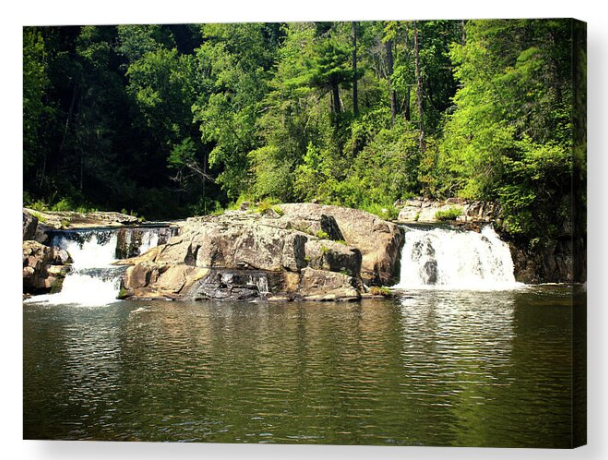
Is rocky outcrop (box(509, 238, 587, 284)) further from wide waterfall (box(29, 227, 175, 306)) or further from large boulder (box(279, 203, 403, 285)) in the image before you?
wide waterfall (box(29, 227, 175, 306))

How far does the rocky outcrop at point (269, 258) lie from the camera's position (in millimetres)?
12547

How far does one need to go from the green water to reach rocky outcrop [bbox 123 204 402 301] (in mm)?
1593

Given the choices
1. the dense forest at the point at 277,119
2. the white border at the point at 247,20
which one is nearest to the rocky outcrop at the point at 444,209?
the dense forest at the point at 277,119

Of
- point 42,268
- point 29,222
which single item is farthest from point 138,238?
point 29,222

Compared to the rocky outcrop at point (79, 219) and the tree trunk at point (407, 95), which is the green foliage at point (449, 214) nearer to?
the tree trunk at point (407, 95)

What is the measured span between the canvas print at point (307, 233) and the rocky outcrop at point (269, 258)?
1.6 inches

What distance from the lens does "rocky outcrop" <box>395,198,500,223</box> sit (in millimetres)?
11617

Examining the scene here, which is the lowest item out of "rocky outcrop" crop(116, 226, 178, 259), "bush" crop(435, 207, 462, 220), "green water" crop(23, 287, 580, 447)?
"green water" crop(23, 287, 580, 447)

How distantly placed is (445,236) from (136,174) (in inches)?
205

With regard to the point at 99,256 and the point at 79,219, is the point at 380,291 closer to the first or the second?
the point at 79,219

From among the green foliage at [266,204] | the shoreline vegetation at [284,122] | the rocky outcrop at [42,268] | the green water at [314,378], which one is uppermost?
the shoreline vegetation at [284,122]

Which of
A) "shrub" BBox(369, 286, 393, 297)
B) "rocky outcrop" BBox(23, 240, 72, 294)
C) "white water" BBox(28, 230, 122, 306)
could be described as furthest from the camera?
"shrub" BBox(369, 286, 393, 297)

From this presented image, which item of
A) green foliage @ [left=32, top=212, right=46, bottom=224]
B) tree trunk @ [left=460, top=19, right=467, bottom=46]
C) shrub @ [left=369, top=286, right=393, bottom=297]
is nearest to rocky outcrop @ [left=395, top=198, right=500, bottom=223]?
shrub @ [left=369, top=286, right=393, bottom=297]
